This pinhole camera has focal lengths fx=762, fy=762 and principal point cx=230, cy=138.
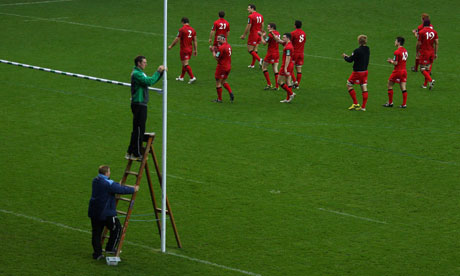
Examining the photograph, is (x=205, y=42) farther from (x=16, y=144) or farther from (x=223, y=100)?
(x=16, y=144)

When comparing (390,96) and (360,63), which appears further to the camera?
(390,96)

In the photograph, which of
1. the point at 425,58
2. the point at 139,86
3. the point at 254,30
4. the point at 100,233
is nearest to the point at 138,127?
the point at 139,86

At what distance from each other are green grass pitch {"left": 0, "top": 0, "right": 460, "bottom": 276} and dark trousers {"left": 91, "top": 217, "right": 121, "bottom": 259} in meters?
0.28

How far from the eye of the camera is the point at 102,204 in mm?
12492

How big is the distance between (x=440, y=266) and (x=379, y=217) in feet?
7.74

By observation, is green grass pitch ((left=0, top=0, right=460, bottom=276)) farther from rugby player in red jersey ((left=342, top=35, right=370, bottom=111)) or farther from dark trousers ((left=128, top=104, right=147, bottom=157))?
dark trousers ((left=128, top=104, right=147, bottom=157))

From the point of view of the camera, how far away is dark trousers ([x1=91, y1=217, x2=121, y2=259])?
1264 cm

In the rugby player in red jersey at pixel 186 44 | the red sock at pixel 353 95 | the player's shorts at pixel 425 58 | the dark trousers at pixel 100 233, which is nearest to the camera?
the dark trousers at pixel 100 233

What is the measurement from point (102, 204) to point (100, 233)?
1.80 ft

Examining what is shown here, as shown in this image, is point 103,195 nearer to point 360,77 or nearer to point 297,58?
point 360,77

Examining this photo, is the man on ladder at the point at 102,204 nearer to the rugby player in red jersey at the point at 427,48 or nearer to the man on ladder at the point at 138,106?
the man on ladder at the point at 138,106

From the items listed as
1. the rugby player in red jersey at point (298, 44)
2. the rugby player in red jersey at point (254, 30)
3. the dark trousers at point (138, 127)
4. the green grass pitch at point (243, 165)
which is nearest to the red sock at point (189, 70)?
the green grass pitch at point (243, 165)

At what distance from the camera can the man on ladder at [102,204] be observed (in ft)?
40.9

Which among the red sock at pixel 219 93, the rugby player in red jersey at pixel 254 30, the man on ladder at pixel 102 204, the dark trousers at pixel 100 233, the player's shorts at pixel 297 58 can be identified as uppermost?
the rugby player in red jersey at pixel 254 30
